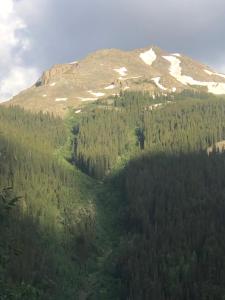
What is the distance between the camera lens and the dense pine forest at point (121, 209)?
86.7 m

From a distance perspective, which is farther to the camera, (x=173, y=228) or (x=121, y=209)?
(x=121, y=209)

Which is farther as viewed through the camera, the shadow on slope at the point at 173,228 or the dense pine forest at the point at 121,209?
the dense pine forest at the point at 121,209

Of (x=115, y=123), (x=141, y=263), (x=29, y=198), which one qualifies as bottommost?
(x=141, y=263)

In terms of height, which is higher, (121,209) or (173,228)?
(121,209)

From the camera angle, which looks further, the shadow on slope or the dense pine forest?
the dense pine forest

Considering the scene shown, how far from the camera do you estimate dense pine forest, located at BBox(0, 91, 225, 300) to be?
8669cm

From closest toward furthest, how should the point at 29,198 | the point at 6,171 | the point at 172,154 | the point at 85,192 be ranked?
the point at 29,198
the point at 6,171
the point at 85,192
the point at 172,154

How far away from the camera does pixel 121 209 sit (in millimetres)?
129625

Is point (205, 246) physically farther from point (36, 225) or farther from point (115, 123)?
point (115, 123)

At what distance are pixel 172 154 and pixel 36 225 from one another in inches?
2293

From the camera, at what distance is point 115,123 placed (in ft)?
643

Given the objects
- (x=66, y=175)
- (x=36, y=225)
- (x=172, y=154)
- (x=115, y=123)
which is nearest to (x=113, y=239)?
(x=36, y=225)

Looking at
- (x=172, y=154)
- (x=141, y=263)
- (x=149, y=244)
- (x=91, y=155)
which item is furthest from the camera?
(x=91, y=155)

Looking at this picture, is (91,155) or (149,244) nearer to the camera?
(149,244)
